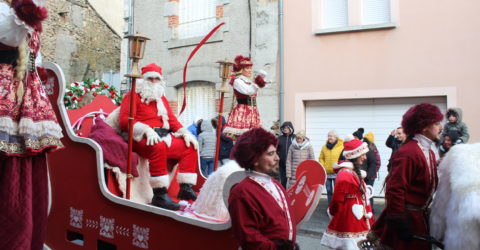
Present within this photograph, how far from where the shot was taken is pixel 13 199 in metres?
2.79

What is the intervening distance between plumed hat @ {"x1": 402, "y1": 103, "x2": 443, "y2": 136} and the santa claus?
2172mm

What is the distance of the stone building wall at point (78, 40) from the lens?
55.8 feet

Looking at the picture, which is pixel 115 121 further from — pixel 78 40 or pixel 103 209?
pixel 78 40

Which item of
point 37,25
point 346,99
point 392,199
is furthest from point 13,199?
point 346,99

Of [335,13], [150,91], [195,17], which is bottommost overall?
[150,91]

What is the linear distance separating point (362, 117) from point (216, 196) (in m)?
7.09

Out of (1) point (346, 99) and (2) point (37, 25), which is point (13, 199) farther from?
(1) point (346, 99)

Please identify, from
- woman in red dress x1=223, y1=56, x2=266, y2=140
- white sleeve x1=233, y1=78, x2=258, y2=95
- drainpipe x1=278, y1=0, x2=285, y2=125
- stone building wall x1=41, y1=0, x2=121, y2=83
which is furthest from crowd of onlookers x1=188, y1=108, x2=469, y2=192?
A: stone building wall x1=41, y1=0, x2=121, y2=83

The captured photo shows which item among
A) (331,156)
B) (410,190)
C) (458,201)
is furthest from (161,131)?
(331,156)

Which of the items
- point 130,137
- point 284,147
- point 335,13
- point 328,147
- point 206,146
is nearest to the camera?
point 130,137

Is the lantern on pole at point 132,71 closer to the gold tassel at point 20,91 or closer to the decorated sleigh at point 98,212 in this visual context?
the decorated sleigh at point 98,212

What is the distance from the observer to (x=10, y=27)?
2.73 meters

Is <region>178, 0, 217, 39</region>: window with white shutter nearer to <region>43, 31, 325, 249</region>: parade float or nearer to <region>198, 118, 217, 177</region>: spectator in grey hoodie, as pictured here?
<region>198, 118, 217, 177</region>: spectator in grey hoodie

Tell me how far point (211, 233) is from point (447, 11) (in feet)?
26.7
